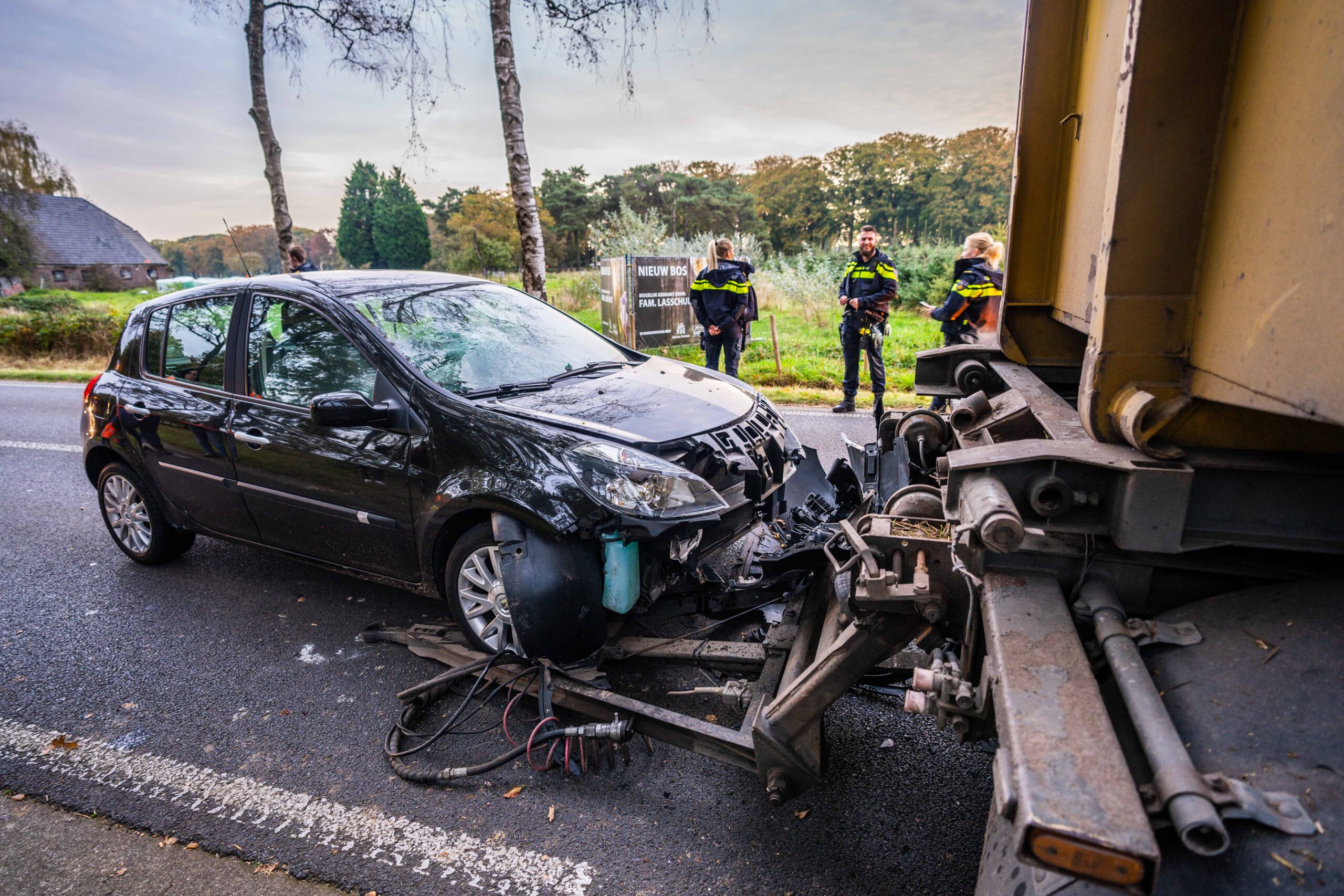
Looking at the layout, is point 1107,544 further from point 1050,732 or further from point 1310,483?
point 1050,732

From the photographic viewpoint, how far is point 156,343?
14.5 feet

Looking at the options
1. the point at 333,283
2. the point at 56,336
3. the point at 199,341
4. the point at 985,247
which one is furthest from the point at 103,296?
the point at 985,247

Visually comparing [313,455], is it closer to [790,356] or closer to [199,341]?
[199,341]

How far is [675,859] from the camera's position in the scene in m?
2.30

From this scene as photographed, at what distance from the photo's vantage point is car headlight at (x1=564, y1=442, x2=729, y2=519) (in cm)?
296

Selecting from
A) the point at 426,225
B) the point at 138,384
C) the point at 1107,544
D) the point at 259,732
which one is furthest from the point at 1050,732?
the point at 426,225

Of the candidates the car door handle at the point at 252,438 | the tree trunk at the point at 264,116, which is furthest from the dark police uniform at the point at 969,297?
the tree trunk at the point at 264,116

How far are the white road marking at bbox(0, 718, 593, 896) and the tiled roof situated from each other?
74267mm

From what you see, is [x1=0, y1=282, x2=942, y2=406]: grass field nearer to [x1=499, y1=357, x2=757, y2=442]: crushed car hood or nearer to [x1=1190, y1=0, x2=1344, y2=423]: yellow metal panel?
[x1=499, y1=357, x2=757, y2=442]: crushed car hood

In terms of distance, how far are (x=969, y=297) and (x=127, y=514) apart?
23.4ft

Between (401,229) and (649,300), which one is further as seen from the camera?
(401,229)

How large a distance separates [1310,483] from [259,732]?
363 cm

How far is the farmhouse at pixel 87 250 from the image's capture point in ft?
198

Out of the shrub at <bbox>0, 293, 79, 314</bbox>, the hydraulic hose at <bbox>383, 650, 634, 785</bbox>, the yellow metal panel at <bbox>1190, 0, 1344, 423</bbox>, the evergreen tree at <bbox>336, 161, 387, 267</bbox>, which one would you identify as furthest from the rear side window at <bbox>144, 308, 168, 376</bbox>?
the evergreen tree at <bbox>336, 161, 387, 267</bbox>
